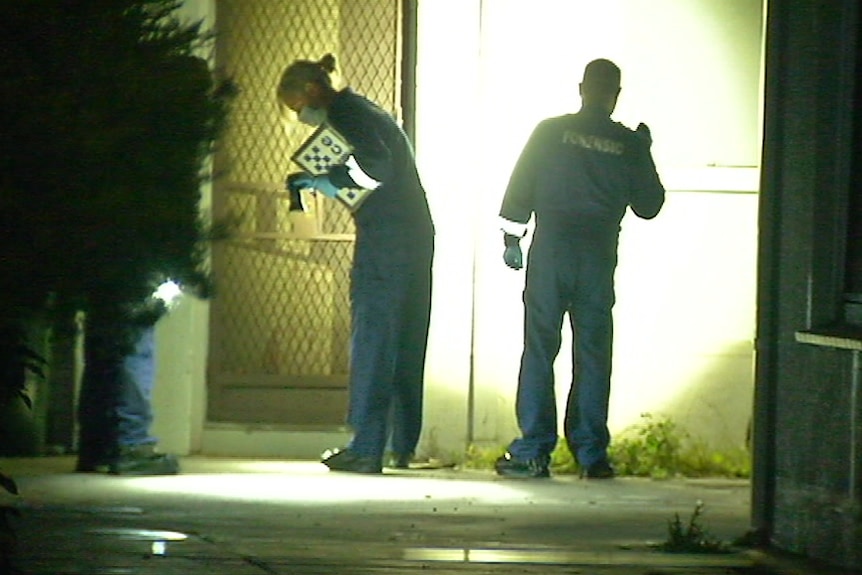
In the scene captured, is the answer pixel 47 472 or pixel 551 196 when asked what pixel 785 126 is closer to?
pixel 551 196

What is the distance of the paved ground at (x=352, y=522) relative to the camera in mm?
7027

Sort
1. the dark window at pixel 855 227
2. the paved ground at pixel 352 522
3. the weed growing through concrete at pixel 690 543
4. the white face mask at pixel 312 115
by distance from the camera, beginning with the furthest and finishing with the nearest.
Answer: the white face mask at pixel 312 115
the weed growing through concrete at pixel 690 543
the paved ground at pixel 352 522
the dark window at pixel 855 227

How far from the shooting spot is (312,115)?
9984mm

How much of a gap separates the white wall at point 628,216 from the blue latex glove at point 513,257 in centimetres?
41

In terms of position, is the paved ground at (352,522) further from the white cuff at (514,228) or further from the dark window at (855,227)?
the white cuff at (514,228)

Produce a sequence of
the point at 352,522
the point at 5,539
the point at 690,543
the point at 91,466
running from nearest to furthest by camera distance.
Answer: the point at 5,539
the point at 690,543
the point at 352,522
the point at 91,466

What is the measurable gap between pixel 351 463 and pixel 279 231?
1486 millimetres

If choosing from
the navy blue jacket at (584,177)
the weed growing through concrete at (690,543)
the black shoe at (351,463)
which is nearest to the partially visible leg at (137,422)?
the black shoe at (351,463)

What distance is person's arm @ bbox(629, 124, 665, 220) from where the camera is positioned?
9.82m

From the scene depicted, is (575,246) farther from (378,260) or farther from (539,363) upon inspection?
(378,260)

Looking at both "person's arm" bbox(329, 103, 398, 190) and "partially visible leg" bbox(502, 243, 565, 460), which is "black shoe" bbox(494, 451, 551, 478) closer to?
"partially visible leg" bbox(502, 243, 565, 460)

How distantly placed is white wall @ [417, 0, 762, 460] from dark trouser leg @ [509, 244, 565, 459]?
439 millimetres

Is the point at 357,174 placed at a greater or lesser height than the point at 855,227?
greater

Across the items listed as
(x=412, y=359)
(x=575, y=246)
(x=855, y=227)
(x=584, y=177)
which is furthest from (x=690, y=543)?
(x=412, y=359)
